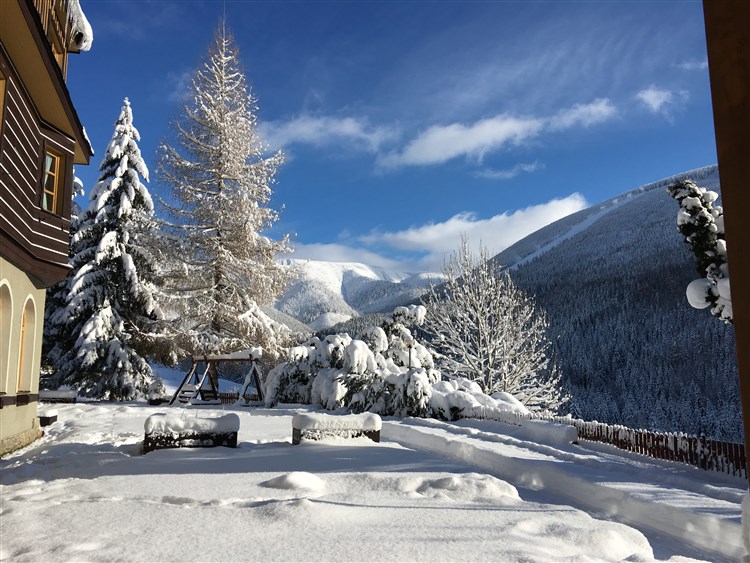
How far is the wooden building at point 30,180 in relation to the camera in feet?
30.8

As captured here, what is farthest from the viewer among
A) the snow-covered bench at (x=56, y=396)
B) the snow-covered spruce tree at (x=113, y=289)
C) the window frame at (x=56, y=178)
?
the snow-covered spruce tree at (x=113, y=289)

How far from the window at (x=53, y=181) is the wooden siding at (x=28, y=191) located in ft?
0.36

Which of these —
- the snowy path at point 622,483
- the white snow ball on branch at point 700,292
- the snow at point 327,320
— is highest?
the snow at point 327,320

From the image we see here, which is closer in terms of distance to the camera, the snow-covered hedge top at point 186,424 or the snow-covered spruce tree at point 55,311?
the snow-covered hedge top at point 186,424

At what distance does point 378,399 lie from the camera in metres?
19.5

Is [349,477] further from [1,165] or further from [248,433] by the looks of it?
[1,165]

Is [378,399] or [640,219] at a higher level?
[640,219]

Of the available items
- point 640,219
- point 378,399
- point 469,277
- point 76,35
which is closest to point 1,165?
point 76,35

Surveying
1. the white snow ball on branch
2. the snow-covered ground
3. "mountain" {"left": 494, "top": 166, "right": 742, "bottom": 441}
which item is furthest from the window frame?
"mountain" {"left": 494, "top": 166, "right": 742, "bottom": 441}

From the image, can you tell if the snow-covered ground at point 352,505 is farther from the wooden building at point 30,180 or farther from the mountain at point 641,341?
the mountain at point 641,341


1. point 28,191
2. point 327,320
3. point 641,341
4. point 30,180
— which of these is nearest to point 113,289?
point 30,180

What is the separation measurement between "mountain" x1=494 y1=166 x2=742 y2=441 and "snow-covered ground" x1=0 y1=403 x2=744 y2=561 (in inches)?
1811

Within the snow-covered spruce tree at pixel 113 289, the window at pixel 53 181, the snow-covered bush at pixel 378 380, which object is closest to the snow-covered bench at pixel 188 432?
the window at pixel 53 181

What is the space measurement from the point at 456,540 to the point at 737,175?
3703 millimetres
